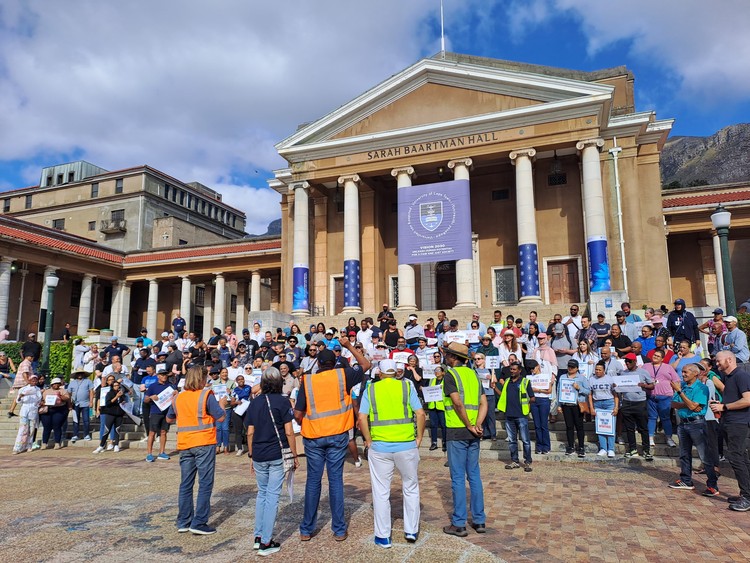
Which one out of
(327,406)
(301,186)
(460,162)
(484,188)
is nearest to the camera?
(327,406)

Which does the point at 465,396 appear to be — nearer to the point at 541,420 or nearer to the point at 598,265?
the point at 541,420

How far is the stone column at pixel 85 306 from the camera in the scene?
32.3m

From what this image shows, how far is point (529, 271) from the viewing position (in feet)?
70.9

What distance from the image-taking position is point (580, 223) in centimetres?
2461

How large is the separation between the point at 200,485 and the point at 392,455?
2.24 m

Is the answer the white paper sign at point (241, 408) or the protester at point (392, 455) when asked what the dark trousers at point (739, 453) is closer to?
the protester at point (392, 455)

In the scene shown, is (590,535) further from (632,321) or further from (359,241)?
(359,241)

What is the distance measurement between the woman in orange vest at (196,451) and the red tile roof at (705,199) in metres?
25.5

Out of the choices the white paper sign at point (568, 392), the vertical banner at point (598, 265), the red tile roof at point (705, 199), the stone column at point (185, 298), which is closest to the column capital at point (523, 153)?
the vertical banner at point (598, 265)

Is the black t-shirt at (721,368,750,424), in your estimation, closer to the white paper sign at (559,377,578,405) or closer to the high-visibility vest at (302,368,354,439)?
the white paper sign at (559,377,578,405)

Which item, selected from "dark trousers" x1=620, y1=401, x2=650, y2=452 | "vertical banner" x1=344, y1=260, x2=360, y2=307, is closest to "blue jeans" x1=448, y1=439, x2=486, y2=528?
"dark trousers" x1=620, y1=401, x2=650, y2=452

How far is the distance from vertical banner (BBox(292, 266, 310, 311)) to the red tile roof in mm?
17488

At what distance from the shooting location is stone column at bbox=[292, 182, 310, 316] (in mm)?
25062

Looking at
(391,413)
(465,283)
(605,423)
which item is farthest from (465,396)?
(465,283)
